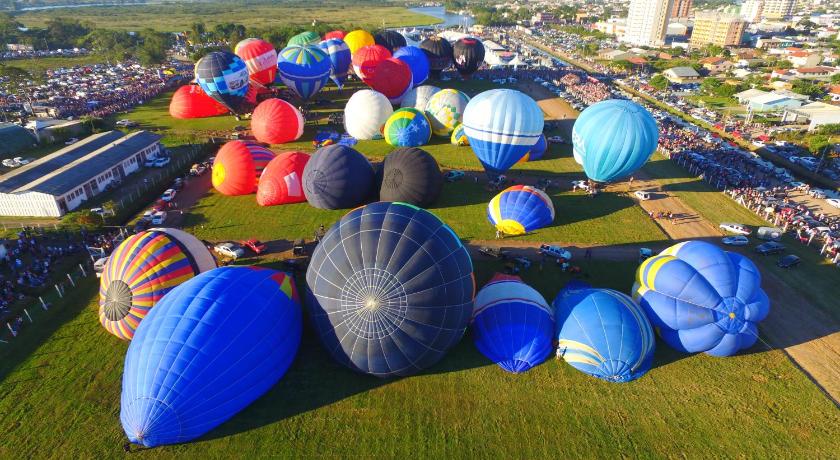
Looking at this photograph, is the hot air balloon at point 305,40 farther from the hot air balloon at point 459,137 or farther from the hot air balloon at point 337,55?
the hot air balloon at point 459,137

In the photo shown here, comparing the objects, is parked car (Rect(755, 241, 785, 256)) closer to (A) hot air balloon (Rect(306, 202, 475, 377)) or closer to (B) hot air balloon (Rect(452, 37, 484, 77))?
(A) hot air balloon (Rect(306, 202, 475, 377))

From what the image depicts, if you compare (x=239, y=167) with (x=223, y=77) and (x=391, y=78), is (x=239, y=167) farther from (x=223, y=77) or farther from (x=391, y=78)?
(x=391, y=78)

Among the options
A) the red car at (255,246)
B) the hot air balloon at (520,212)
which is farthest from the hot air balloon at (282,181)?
the hot air balloon at (520,212)

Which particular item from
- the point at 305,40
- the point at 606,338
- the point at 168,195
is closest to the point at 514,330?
the point at 606,338

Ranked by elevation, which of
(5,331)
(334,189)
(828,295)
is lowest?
(828,295)

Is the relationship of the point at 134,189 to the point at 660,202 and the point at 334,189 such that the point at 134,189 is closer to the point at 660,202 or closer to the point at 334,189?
the point at 334,189

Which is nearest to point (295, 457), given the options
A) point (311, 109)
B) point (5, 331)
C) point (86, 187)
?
point (5, 331)
